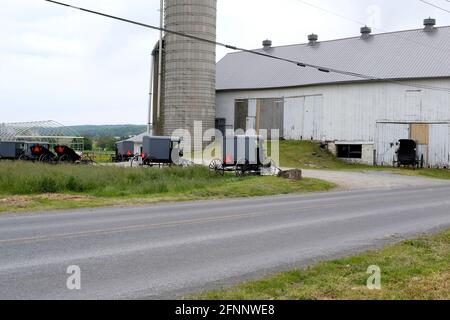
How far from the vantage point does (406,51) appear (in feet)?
158

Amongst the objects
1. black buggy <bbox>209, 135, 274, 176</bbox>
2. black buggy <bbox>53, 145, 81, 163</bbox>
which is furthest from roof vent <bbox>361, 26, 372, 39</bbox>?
black buggy <bbox>53, 145, 81, 163</bbox>

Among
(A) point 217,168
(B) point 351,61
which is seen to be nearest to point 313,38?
(B) point 351,61

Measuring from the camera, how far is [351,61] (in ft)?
166

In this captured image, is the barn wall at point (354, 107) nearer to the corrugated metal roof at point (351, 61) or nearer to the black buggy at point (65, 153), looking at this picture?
the corrugated metal roof at point (351, 61)

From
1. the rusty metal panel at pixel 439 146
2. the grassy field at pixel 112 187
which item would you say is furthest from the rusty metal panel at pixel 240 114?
the grassy field at pixel 112 187

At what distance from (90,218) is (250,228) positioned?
13.5 feet

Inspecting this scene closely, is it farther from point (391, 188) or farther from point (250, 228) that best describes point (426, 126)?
point (250, 228)

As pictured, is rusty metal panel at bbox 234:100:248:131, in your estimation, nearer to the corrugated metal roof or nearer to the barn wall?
the barn wall

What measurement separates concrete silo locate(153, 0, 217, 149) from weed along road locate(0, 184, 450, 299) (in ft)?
118

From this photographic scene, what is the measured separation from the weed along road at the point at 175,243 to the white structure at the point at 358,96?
28269 millimetres

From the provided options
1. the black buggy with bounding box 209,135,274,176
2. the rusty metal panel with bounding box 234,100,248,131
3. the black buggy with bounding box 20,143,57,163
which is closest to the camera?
the black buggy with bounding box 209,135,274,176

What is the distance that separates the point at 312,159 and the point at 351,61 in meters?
10.5

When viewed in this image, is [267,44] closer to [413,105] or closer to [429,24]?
[429,24]

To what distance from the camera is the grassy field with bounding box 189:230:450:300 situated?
6.50 metres
